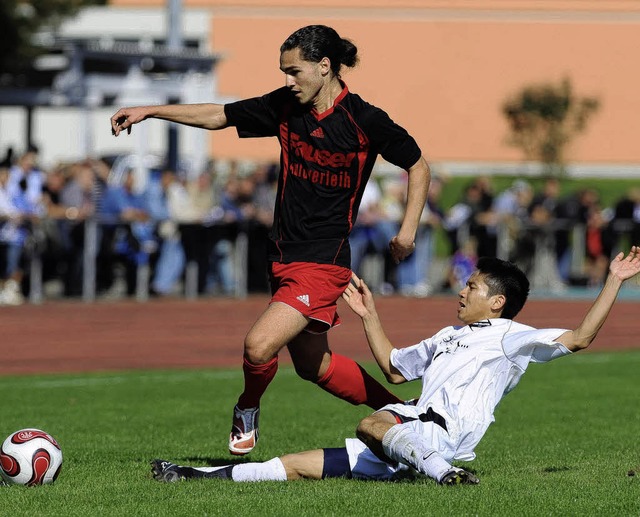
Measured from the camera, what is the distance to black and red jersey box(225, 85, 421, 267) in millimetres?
7285

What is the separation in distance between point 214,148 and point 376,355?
49.0 m

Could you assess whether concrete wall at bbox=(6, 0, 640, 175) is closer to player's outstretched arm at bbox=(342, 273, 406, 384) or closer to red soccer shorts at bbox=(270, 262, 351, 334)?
player's outstretched arm at bbox=(342, 273, 406, 384)

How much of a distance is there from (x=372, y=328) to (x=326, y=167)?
2.97ft

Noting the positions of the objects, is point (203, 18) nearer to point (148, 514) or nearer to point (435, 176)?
point (435, 176)

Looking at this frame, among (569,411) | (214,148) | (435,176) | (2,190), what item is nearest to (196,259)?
(2,190)

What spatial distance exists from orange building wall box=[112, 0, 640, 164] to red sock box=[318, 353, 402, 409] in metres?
48.3

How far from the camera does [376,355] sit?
7.39 m

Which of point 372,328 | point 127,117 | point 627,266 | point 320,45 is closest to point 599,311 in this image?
point 627,266

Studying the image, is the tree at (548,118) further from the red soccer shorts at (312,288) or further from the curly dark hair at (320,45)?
the red soccer shorts at (312,288)

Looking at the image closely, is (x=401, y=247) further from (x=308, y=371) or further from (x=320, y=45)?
(x=320, y=45)

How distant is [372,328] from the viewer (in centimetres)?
742

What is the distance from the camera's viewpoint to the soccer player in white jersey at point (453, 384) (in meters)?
6.57

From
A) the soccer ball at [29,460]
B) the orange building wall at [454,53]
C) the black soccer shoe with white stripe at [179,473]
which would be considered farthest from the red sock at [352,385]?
the orange building wall at [454,53]

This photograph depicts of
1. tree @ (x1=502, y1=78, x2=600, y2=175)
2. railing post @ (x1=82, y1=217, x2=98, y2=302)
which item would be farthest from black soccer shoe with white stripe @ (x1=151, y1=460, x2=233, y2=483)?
tree @ (x1=502, y1=78, x2=600, y2=175)
